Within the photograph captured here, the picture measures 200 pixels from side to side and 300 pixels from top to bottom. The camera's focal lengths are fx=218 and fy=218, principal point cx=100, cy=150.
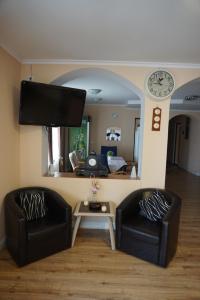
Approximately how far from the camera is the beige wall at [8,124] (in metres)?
2.57

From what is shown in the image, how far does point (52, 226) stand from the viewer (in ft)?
8.36

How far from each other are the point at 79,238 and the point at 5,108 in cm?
198

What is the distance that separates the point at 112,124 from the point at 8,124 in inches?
212

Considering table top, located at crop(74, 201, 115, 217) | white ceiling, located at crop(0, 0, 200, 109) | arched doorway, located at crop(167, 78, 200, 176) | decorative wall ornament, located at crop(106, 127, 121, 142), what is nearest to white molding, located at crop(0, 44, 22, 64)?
white ceiling, located at crop(0, 0, 200, 109)

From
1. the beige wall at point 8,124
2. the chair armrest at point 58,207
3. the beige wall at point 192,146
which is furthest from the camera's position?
the beige wall at point 192,146

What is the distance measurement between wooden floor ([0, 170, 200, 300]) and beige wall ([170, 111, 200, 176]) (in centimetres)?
517

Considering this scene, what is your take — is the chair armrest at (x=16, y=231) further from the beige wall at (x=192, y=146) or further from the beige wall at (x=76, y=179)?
the beige wall at (x=192, y=146)

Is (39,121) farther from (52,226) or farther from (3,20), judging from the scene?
(52,226)

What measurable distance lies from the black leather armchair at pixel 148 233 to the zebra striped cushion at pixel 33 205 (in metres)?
0.98

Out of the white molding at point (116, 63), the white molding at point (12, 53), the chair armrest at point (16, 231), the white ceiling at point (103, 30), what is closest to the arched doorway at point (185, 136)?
the white molding at point (116, 63)

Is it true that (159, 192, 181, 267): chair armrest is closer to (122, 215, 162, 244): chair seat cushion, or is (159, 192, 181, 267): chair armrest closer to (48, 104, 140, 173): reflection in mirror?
(122, 215, 162, 244): chair seat cushion

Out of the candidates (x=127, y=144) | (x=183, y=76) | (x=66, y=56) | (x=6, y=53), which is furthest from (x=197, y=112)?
(x=6, y=53)

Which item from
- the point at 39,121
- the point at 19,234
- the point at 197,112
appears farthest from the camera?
the point at 197,112

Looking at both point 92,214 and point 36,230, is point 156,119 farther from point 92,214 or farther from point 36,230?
point 36,230
